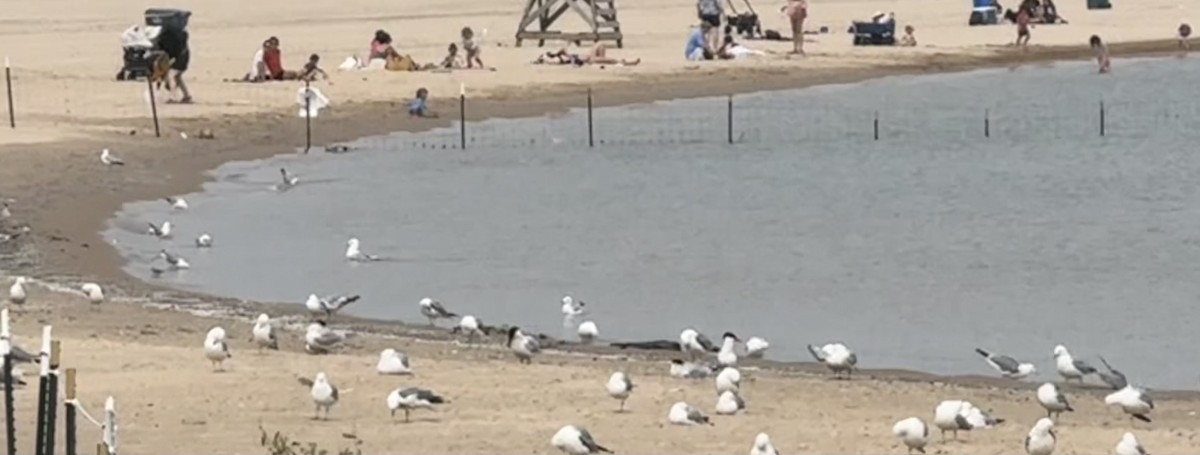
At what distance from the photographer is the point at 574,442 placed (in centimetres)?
1138

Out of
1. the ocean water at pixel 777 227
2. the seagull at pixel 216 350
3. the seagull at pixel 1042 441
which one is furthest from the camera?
the ocean water at pixel 777 227

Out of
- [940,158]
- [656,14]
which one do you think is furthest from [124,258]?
[656,14]

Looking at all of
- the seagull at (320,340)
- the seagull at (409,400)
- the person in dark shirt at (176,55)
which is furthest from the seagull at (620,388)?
the person in dark shirt at (176,55)

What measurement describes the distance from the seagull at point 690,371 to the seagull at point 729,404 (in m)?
1.23

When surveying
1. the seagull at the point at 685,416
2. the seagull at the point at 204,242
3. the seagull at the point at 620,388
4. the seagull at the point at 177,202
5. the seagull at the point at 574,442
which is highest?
the seagull at the point at 574,442

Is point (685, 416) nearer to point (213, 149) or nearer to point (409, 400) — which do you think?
point (409, 400)

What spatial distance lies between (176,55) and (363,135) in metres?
2.64

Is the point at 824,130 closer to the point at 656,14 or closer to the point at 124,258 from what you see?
the point at 124,258

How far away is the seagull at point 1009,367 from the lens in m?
15.9

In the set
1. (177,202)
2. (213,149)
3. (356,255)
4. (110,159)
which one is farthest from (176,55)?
(356,255)

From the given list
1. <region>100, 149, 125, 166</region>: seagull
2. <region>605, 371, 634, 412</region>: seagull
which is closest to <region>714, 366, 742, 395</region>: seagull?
<region>605, 371, 634, 412</region>: seagull

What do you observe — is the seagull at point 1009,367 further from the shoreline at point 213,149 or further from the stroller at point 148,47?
the stroller at point 148,47

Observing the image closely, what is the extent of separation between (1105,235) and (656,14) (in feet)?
90.9

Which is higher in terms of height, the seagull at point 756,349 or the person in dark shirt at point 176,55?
the person in dark shirt at point 176,55
